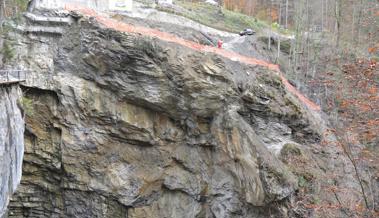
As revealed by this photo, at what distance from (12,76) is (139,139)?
4779 millimetres

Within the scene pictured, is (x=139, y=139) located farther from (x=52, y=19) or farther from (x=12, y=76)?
(x=52, y=19)

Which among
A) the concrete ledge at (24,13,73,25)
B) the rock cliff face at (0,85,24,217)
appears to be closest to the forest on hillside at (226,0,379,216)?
the rock cliff face at (0,85,24,217)

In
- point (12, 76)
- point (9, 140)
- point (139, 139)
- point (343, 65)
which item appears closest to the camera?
point (9, 140)

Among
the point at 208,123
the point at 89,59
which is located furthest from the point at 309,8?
the point at 89,59

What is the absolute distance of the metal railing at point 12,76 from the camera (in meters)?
9.97

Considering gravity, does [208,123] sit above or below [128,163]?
above

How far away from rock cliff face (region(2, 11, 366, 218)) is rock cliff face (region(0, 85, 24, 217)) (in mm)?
2312

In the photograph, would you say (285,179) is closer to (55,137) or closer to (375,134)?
(375,134)

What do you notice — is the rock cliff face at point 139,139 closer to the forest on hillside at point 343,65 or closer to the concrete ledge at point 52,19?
the concrete ledge at point 52,19

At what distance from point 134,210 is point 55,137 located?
150 inches

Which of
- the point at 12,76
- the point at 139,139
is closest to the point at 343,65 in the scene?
the point at 139,139

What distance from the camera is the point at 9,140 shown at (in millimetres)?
9820

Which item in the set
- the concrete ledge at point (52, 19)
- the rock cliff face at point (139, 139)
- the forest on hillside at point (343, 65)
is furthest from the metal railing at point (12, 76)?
the forest on hillside at point (343, 65)

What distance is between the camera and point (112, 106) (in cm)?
1377
